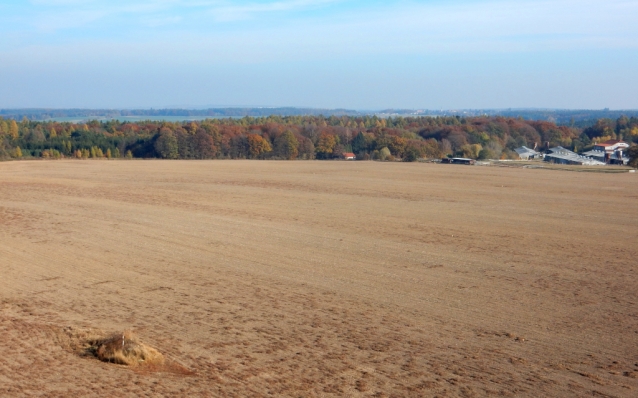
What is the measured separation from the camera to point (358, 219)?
26453 millimetres

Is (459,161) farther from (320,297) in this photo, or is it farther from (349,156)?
(320,297)

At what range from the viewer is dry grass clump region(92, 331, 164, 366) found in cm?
1004

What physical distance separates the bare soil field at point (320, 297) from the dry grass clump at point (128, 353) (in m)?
0.15

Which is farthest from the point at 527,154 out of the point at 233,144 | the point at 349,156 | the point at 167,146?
the point at 167,146

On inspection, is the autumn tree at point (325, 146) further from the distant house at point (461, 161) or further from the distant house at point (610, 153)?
→ the distant house at point (610, 153)

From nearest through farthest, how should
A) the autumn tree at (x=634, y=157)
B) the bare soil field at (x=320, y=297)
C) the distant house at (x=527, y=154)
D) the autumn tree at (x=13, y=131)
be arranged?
the bare soil field at (x=320, y=297)
the autumn tree at (x=634, y=157)
the autumn tree at (x=13, y=131)
the distant house at (x=527, y=154)

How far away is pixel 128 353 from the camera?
1011cm

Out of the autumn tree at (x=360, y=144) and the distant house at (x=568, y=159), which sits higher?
the autumn tree at (x=360, y=144)

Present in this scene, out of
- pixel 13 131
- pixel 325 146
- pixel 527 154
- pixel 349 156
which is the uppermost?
pixel 13 131

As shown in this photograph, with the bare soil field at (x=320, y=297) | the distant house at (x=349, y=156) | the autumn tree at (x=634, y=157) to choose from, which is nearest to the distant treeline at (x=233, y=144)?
the distant house at (x=349, y=156)

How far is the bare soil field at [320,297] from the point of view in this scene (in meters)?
9.84

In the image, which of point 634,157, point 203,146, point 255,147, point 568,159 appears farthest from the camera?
point 255,147

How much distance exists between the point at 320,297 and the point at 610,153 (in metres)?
82.0

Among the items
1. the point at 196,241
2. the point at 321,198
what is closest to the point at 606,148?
the point at 321,198
